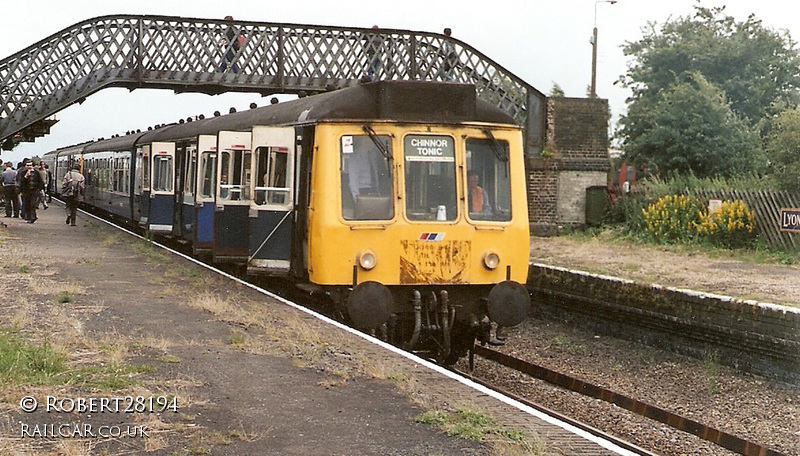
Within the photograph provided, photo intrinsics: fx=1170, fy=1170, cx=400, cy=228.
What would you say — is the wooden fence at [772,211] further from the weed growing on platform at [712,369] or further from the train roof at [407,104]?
the train roof at [407,104]

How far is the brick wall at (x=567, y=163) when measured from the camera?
27.3 m

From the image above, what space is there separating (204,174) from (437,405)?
10844 millimetres

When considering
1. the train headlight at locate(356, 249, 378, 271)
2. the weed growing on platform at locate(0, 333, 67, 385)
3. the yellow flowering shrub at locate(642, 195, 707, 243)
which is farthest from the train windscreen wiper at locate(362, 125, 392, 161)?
the yellow flowering shrub at locate(642, 195, 707, 243)

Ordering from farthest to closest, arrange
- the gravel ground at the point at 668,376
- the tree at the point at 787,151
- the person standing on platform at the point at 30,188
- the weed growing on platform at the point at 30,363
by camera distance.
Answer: the person standing on platform at the point at 30,188 < the tree at the point at 787,151 < the gravel ground at the point at 668,376 < the weed growing on platform at the point at 30,363

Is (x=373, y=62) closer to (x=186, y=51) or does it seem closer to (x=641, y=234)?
(x=186, y=51)

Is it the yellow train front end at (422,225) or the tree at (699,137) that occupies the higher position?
the tree at (699,137)

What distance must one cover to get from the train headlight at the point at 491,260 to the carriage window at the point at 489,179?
1.18ft

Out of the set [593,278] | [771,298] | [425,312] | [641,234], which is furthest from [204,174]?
[641,234]

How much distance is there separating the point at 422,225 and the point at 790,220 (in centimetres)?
1071

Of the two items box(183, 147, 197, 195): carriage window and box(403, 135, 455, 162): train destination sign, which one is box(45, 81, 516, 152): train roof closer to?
box(403, 135, 455, 162): train destination sign

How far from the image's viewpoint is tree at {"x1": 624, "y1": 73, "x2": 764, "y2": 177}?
111 ft

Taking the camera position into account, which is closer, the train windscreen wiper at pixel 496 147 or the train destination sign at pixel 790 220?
the train windscreen wiper at pixel 496 147

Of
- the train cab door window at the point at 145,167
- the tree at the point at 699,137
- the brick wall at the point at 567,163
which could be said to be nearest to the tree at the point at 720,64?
the tree at the point at 699,137

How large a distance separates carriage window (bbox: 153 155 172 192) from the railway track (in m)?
9.54
